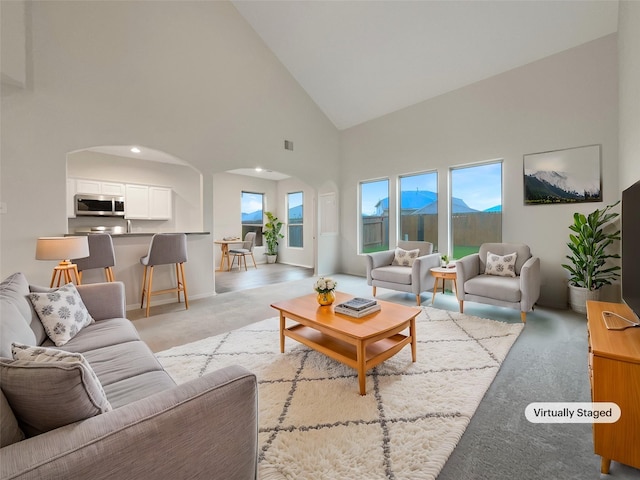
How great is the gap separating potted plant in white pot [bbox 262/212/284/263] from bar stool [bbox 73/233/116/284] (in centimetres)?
506

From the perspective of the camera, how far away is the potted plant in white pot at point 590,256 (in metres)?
3.38

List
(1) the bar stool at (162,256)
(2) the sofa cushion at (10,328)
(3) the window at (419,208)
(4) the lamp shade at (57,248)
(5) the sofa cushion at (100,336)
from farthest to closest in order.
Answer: (3) the window at (419,208) → (1) the bar stool at (162,256) → (4) the lamp shade at (57,248) → (5) the sofa cushion at (100,336) → (2) the sofa cushion at (10,328)

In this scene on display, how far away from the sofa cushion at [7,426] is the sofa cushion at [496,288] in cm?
379

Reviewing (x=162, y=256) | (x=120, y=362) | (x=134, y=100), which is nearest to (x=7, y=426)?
(x=120, y=362)

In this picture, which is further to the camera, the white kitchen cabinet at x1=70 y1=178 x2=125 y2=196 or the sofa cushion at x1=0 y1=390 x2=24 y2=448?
the white kitchen cabinet at x1=70 y1=178 x2=125 y2=196

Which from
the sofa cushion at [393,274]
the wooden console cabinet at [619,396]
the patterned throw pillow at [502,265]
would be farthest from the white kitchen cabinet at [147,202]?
the wooden console cabinet at [619,396]

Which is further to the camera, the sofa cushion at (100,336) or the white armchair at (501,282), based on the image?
the white armchair at (501,282)

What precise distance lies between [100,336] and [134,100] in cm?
328

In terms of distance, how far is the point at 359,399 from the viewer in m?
1.89

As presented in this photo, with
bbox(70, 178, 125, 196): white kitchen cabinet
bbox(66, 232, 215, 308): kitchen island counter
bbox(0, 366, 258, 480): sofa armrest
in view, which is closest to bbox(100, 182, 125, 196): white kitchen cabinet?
bbox(70, 178, 125, 196): white kitchen cabinet

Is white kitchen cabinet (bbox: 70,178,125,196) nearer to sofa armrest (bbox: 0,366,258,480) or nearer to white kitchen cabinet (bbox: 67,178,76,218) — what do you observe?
white kitchen cabinet (bbox: 67,178,76,218)

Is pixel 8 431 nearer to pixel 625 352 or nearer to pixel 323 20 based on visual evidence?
pixel 625 352

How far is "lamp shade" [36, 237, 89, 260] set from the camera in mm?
2694

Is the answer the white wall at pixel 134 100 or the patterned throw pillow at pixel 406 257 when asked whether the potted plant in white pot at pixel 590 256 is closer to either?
the patterned throw pillow at pixel 406 257
